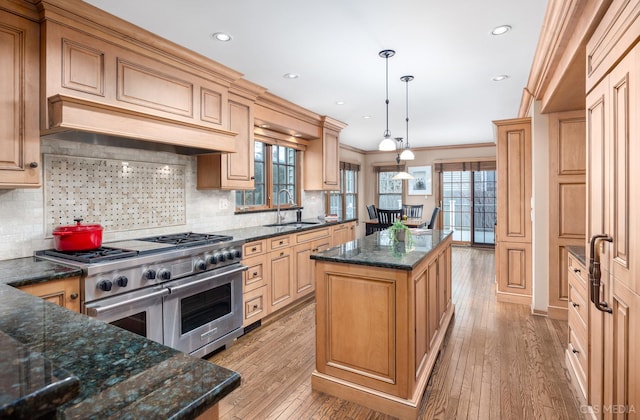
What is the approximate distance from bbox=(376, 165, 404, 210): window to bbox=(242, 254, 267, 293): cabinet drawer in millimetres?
6341

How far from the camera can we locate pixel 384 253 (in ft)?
7.69

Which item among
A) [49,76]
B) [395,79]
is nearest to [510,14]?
[395,79]

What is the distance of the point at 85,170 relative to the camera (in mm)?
2646

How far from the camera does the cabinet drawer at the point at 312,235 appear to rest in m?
4.03

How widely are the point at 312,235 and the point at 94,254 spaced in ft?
8.08

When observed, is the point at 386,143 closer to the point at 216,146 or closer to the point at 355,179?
the point at 216,146

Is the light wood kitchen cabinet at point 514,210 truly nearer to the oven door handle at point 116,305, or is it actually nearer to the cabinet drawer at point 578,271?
the cabinet drawer at point 578,271

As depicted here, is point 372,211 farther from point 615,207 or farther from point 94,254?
point 615,207

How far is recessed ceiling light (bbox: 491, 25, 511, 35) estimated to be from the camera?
257cm

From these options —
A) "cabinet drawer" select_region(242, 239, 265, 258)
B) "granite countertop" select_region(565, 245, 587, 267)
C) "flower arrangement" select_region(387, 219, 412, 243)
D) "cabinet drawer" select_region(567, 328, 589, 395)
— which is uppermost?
"flower arrangement" select_region(387, 219, 412, 243)

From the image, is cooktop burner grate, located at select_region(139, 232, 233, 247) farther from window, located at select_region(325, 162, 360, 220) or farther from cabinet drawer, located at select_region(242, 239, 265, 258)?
window, located at select_region(325, 162, 360, 220)

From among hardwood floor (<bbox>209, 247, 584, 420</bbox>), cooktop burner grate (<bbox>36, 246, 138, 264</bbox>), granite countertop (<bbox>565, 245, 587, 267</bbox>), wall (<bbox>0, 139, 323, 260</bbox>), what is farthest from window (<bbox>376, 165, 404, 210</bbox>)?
cooktop burner grate (<bbox>36, 246, 138, 264</bbox>)

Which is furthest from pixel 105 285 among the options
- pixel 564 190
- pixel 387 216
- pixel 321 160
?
pixel 387 216

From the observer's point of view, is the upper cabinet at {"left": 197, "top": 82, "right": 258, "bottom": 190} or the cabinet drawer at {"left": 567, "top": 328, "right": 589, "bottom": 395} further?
the upper cabinet at {"left": 197, "top": 82, "right": 258, "bottom": 190}
